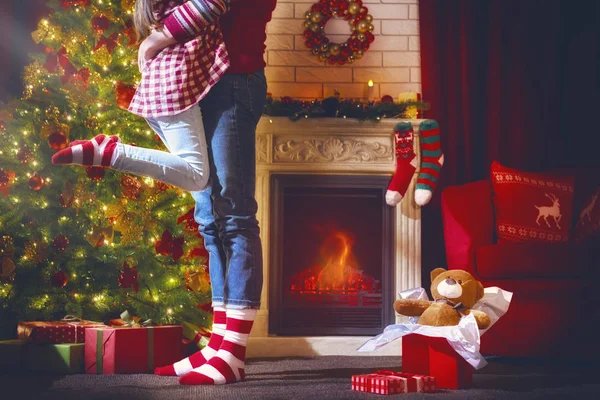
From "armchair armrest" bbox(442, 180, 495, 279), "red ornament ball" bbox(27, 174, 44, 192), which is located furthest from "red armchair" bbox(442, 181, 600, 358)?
"red ornament ball" bbox(27, 174, 44, 192)

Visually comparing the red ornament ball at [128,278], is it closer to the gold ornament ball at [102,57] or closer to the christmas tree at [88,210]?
the christmas tree at [88,210]

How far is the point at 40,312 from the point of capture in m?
2.75

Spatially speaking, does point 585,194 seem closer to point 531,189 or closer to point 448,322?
point 531,189

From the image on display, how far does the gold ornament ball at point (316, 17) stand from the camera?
3742mm

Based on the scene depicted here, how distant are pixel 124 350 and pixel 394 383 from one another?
90cm

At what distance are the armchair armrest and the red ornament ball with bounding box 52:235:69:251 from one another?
1.58 meters

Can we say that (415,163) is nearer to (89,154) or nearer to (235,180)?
(235,180)

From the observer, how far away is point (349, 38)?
377 cm

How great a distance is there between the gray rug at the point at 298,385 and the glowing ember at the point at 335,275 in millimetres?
734

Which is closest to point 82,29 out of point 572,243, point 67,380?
point 67,380

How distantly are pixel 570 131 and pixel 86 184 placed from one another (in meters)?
2.52

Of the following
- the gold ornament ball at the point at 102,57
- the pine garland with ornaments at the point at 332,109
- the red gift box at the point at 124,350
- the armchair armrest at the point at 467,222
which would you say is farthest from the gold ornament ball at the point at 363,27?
the red gift box at the point at 124,350

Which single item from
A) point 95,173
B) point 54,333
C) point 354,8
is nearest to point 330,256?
point 95,173

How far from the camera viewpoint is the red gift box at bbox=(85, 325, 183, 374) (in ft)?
7.45
